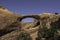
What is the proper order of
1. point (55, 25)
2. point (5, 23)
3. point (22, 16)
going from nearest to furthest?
point (55, 25), point (5, 23), point (22, 16)

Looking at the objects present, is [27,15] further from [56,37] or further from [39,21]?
[56,37]

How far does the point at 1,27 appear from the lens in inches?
2527

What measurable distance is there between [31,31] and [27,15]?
822cm

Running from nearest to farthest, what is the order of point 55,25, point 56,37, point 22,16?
1. point 56,37
2. point 55,25
3. point 22,16

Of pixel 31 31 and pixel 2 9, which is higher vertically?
pixel 2 9

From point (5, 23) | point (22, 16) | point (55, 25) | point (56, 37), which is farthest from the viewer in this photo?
point (22, 16)

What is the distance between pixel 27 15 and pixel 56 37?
22687mm

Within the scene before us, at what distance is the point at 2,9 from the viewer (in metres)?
66.9

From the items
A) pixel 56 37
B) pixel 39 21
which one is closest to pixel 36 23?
pixel 39 21

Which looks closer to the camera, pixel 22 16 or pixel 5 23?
pixel 5 23

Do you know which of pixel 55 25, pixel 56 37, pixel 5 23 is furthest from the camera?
pixel 5 23

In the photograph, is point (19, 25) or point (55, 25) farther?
point (19, 25)

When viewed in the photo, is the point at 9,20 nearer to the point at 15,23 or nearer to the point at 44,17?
the point at 15,23

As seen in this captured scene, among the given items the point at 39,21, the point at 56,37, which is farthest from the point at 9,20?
the point at 56,37
